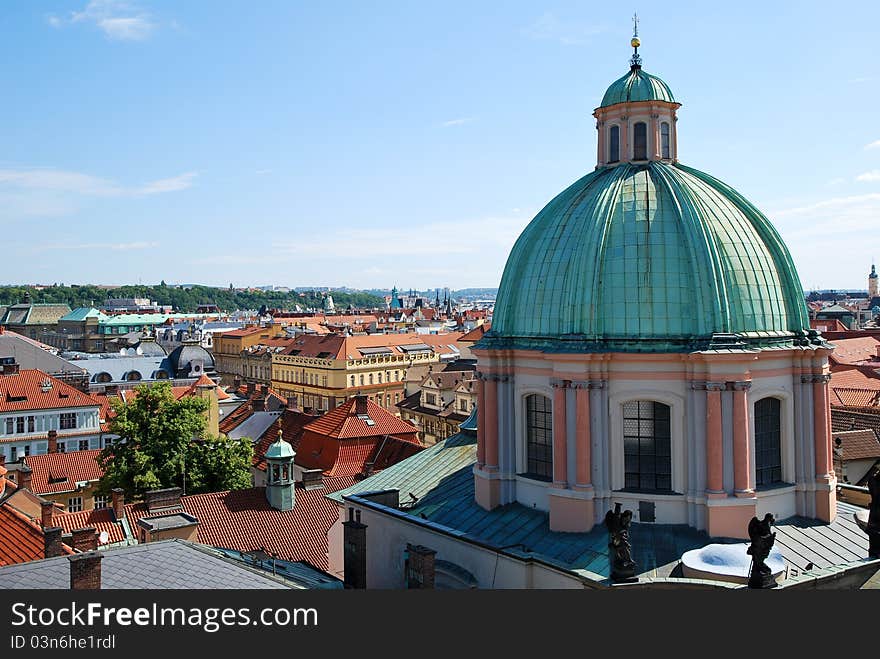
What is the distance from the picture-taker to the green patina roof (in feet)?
97.9

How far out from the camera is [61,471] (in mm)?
59281

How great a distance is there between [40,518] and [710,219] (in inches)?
1320

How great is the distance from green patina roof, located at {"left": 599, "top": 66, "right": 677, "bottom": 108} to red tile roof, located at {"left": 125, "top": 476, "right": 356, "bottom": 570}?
21.9 m

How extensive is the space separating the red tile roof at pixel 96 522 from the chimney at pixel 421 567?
1532 centimetres

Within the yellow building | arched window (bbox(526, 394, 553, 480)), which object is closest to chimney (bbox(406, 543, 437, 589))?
arched window (bbox(526, 394, 553, 480))

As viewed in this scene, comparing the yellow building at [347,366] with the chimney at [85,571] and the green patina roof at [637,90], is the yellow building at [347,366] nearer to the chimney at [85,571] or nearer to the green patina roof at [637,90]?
the green patina roof at [637,90]

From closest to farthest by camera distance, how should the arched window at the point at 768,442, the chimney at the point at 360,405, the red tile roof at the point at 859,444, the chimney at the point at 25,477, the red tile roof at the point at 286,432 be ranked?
the arched window at the point at 768,442
the red tile roof at the point at 859,444
the chimney at the point at 25,477
the red tile roof at the point at 286,432
the chimney at the point at 360,405

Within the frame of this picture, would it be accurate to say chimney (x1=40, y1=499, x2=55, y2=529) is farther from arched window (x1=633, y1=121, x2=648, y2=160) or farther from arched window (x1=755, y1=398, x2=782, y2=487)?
arched window (x1=755, y1=398, x2=782, y2=487)

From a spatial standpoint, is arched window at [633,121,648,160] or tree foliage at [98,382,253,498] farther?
tree foliage at [98,382,253,498]

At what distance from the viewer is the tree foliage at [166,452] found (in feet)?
159

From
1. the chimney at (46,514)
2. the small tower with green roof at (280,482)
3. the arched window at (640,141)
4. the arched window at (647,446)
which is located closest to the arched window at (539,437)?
the arched window at (647,446)

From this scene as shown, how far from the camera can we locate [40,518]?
41.7 metres

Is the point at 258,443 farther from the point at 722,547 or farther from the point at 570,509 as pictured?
the point at 722,547

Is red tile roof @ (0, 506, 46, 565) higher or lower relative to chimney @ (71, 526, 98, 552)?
lower
